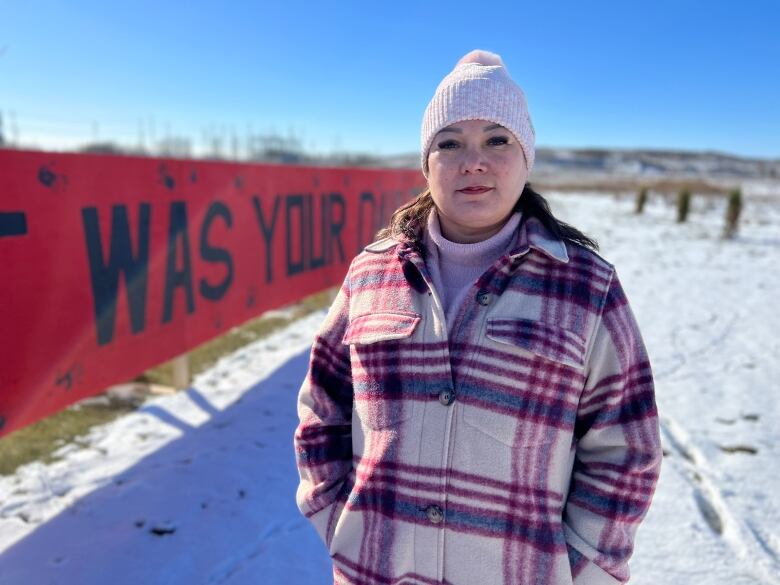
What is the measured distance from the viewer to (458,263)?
1.34m

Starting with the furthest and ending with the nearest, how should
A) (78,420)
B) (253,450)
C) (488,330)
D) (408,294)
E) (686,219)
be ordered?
1. (686,219)
2. (78,420)
3. (253,450)
4. (408,294)
5. (488,330)

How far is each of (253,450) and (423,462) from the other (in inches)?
88.7

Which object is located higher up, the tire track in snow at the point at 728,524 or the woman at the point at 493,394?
the woman at the point at 493,394

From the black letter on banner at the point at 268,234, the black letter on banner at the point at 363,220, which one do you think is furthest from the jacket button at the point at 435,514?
the black letter on banner at the point at 363,220

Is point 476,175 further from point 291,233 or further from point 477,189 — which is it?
point 291,233

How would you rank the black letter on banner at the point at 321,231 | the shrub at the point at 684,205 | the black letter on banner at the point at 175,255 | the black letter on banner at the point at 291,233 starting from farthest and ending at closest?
the shrub at the point at 684,205, the black letter on banner at the point at 321,231, the black letter on banner at the point at 291,233, the black letter on banner at the point at 175,255

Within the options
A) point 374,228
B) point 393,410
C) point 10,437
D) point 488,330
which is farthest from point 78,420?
point 374,228

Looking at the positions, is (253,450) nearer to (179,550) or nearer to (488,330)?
(179,550)

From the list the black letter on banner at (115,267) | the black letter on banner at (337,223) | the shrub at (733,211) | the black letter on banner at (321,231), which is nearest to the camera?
the black letter on banner at (115,267)

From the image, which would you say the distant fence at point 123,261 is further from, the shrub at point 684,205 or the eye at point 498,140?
the shrub at point 684,205

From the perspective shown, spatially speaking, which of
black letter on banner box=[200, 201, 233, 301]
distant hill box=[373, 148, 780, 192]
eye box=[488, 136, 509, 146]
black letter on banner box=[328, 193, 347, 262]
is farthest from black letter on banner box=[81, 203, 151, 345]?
distant hill box=[373, 148, 780, 192]

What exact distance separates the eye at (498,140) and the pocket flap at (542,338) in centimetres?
43

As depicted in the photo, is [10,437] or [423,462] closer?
[423,462]

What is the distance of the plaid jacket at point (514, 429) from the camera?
1171 mm
